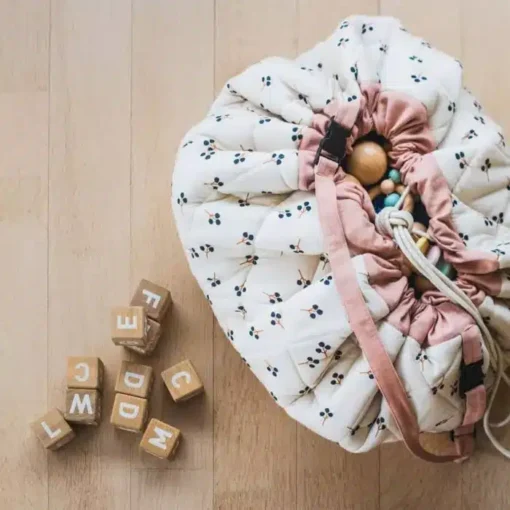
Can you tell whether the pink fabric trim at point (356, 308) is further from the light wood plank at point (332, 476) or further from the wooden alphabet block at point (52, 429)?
the wooden alphabet block at point (52, 429)

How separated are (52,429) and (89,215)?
0.32 metres

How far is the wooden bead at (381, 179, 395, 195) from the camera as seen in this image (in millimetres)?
940

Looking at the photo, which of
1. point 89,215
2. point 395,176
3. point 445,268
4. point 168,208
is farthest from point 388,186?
point 89,215

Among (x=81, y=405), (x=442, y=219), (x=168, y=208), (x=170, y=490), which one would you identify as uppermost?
(x=442, y=219)

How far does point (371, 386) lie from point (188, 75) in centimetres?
55

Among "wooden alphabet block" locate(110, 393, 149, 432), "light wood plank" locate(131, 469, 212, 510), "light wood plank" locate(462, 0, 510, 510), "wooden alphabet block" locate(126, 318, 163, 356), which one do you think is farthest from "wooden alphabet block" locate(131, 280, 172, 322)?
"light wood plank" locate(462, 0, 510, 510)

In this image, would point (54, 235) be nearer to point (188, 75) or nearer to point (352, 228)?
point (188, 75)

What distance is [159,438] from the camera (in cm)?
110

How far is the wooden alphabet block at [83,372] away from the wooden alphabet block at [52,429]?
5cm

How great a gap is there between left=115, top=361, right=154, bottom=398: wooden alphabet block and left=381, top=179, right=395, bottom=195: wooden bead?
1.39ft

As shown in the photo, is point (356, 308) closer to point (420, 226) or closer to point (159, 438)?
point (420, 226)

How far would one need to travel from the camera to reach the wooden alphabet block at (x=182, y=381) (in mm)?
1102

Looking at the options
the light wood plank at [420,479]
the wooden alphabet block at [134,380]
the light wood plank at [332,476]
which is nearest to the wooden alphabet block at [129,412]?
the wooden alphabet block at [134,380]

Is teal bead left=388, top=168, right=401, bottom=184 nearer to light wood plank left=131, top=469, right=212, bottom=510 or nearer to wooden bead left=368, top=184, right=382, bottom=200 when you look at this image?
wooden bead left=368, top=184, right=382, bottom=200
